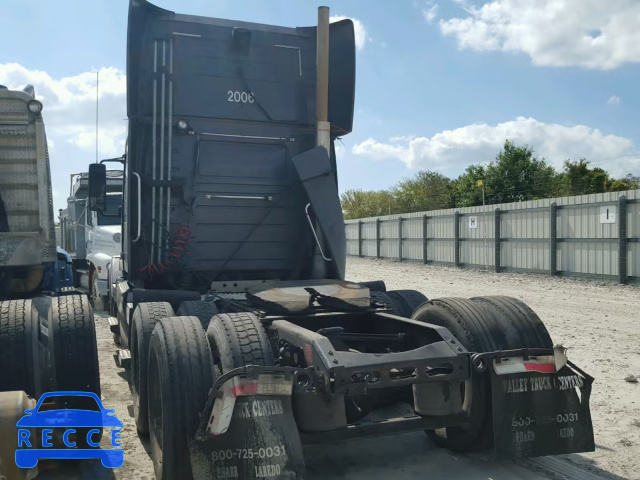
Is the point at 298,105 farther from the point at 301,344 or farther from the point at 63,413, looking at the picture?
the point at 63,413

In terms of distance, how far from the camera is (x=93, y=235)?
1310cm

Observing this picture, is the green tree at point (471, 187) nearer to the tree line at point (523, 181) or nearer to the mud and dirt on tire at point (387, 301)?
the tree line at point (523, 181)

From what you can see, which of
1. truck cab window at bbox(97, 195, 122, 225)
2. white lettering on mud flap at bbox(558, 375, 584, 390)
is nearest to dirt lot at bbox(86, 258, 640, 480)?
white lettering on mud flap at bbox(558, 375, 584, 390)

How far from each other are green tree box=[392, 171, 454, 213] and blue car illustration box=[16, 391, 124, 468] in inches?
2250

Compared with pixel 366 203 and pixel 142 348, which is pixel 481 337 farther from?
pixel 366 203

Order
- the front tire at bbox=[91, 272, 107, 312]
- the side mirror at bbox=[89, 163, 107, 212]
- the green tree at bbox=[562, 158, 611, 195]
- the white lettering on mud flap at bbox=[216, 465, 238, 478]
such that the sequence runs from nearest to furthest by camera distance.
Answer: the white lettering on mud flap at bbox=[216, 465, 238, 478] → the side mirror at bbox=[89, 163, 107, 212] → the front tire at bbox=[91, 272, 107, 312] → the green tree at bbox=[562, 158, 611, 195]

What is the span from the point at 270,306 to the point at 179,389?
128 cm

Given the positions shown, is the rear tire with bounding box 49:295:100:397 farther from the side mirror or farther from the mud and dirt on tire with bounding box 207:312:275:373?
the side mirror

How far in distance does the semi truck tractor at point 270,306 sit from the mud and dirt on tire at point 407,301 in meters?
0.02

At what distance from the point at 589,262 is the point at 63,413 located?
18372 millimetres

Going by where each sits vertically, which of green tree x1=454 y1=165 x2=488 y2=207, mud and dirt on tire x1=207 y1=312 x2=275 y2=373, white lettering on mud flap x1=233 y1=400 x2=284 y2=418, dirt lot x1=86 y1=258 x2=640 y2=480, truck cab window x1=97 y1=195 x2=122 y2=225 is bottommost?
dirt lot x1=86 y1=258 x2=640 y2=480

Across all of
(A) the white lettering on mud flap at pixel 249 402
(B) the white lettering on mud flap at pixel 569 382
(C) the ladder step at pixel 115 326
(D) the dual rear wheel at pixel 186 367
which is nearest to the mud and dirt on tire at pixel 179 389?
(D) the dual rear wheel at pixel 186 367

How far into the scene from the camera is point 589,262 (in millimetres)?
19266

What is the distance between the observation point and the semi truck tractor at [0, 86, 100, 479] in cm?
433
